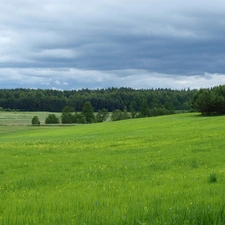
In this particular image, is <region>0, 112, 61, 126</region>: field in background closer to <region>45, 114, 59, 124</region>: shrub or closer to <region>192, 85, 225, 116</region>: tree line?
<region>45, 114, 59, 124</region>: shrub

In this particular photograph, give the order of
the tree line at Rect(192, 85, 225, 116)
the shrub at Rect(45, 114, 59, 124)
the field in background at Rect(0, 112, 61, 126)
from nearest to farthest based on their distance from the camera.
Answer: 1. the tree line at Rect(192, 85, 225, 116)
2. the field in background at Rect(0, 112, 61, 126)
3. the shrub at Rect(45, 114, 59, 124)

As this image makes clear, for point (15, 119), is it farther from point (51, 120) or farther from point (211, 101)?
point (211, 101)

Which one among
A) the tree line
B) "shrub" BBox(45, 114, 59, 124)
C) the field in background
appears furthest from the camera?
"shrub" BBox(45, 114, 59, 124)

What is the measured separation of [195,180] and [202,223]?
5573mm

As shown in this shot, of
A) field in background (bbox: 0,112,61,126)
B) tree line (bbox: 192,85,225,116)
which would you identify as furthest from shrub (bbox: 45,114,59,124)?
tree line (bbox: 192,85,225,116)

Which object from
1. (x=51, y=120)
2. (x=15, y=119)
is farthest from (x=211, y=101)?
(x=15, y=119)

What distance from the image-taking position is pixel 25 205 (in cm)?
783

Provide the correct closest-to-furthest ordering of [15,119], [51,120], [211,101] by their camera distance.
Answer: [211,101] → [51,120] → [15,119]

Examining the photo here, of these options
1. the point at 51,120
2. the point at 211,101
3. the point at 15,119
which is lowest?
the point at 51,120

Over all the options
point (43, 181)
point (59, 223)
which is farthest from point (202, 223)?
point (43, 181)

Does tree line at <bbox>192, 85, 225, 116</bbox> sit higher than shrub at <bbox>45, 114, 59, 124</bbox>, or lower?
higher

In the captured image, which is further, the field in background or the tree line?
the field in background

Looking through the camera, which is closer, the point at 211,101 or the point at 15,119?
the point at 211,101

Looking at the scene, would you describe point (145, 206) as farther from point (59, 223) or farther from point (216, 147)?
point (216, 147)
